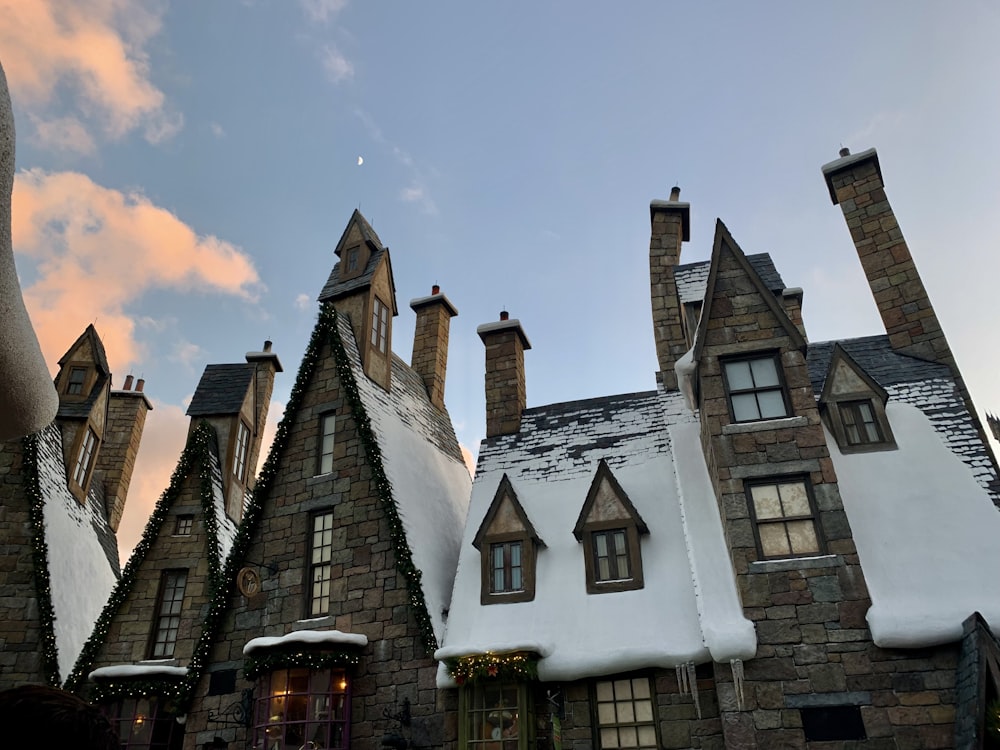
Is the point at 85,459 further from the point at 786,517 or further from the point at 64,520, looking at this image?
the point at 786,517

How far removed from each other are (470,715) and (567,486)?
4.90 metres

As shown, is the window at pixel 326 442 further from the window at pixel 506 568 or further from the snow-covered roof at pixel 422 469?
the window at pixel 506 568

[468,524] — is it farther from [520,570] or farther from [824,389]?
[824,389]

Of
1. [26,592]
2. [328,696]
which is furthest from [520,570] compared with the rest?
[26,592]

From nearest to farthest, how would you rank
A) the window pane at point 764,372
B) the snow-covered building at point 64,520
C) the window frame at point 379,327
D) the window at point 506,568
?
the window pane at point 764,372, the window at point 506,568, the snow-covered building at point 64,520, the window frame at point 379,327

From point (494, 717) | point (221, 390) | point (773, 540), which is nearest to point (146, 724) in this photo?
point (494, 717)

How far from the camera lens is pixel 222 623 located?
48.7 ft

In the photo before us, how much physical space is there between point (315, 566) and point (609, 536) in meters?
5.71

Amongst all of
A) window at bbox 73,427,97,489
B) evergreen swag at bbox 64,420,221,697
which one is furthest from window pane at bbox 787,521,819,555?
window at bbox 73,427,97,489

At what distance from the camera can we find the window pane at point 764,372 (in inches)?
507

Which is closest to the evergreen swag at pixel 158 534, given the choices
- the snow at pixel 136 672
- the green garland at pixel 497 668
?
the snow at pixel 136 672

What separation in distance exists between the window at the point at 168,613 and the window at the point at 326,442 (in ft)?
14.6

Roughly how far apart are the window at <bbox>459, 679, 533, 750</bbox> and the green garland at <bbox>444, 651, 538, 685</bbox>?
0.63 ft

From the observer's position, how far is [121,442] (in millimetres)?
24359
